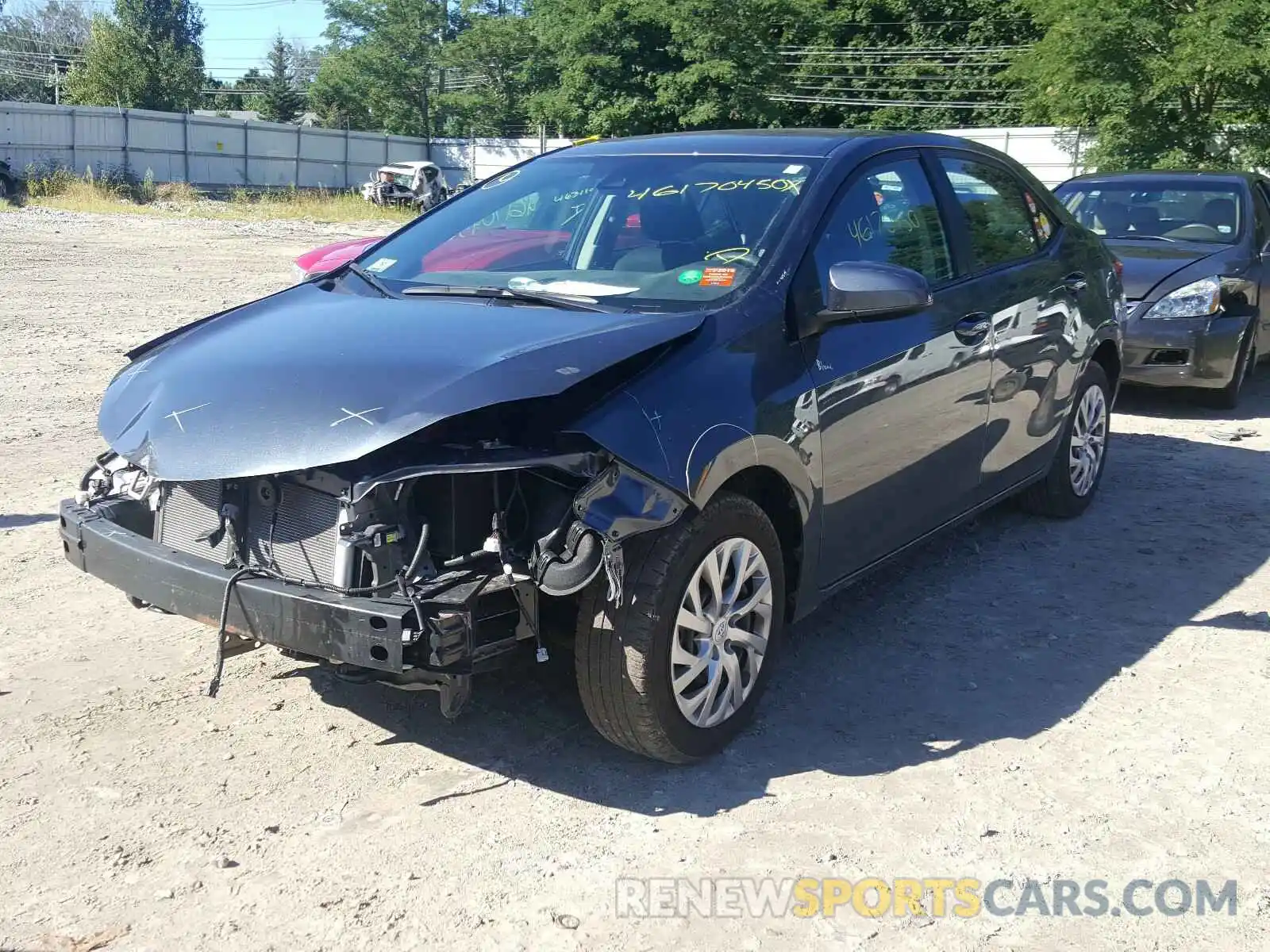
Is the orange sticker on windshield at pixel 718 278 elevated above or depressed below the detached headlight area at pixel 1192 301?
above

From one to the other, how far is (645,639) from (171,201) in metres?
37.8

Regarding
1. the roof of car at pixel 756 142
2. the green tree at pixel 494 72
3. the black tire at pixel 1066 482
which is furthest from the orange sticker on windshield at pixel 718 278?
the green tree at pixel 494 72

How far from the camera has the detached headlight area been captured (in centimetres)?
855

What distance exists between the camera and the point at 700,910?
9.84ft

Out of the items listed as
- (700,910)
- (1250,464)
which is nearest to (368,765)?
(700,910)

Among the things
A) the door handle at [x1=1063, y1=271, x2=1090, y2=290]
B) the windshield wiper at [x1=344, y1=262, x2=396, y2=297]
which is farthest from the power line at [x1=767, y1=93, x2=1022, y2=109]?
the windshield wiper at [x1=344, y1=262, x2=396, y2=297]

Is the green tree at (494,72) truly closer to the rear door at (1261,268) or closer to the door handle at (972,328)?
the rear door at (1261,268)

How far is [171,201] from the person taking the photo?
3738 centimetres

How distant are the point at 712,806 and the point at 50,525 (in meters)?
3.75

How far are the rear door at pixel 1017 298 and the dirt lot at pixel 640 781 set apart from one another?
24.1 inches

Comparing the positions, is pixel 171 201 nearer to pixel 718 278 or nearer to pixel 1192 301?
pixel 1192 301

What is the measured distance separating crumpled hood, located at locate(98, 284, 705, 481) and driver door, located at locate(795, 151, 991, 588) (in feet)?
2.08

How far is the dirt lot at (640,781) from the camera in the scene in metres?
→ 2.96

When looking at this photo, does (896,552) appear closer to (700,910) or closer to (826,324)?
(826,324)
